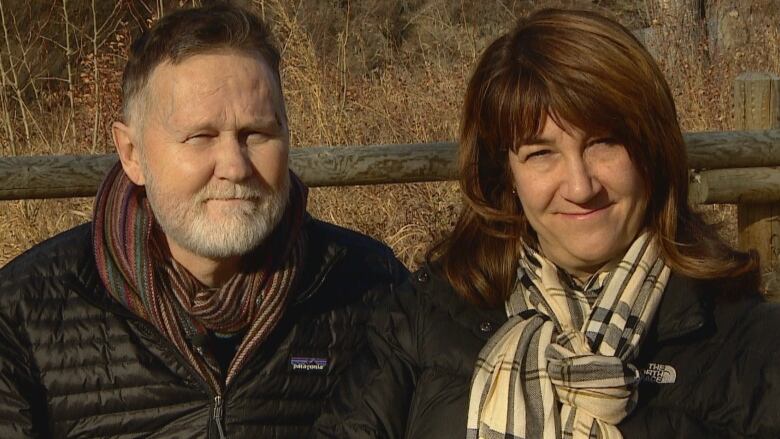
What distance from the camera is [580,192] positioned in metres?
2.38

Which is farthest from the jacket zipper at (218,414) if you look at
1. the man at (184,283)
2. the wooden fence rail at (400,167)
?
the wooden fence rail at (400,167)

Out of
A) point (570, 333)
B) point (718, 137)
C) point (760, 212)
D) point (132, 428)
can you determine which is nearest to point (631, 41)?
point (570, 333)

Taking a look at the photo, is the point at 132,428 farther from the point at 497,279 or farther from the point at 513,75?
the point at 513,75

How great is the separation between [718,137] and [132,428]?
10.2ft

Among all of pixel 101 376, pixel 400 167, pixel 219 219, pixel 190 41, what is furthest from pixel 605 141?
pixel 400 167

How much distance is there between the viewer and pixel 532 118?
2.43 metres

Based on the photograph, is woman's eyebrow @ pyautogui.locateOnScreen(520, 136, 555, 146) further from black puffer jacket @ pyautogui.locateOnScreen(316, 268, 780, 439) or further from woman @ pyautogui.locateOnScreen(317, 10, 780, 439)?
black puffer jacket @ pyautogui.locateOnScreen(316, 268, 780, 439)

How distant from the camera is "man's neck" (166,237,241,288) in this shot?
3039mm

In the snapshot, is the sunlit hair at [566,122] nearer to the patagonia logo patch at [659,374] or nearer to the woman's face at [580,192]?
the woman's face at [580,192]

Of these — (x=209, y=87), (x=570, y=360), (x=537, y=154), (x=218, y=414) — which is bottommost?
(x=218, y=414)

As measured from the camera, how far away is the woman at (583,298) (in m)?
2.36

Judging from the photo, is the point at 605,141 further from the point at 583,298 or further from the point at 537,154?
the point at 583,298

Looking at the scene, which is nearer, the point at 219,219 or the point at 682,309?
the point at 682,309

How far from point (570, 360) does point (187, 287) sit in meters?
1.15
